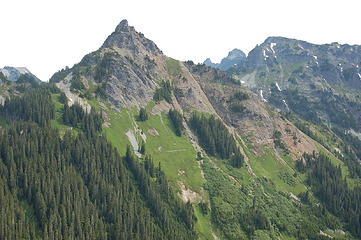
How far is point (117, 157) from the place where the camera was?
18100cm

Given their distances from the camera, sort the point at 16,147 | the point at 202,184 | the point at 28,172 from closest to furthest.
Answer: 1. the point at 28,172
2. the point at 16,147
3. the point at 202,184

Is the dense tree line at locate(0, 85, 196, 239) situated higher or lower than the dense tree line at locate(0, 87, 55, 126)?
lower

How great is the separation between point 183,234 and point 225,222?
84.9ft

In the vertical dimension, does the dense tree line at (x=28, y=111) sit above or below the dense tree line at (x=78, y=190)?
above

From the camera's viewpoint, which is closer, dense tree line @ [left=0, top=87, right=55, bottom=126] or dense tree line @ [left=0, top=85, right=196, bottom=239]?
dense tree line @ [left=0, top=85, right=196, bottom=239]

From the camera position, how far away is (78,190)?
151125 millimetres

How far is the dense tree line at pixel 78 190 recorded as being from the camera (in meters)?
133

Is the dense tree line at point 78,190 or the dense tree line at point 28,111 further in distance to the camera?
the dense tree line at point 28,111

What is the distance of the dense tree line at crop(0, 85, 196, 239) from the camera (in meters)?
133

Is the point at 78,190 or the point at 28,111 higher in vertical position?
the point at 28,111

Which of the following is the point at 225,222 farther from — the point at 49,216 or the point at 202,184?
the point at 49,216

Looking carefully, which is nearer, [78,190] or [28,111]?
[78,190]

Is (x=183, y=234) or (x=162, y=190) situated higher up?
(x=162, y=190)

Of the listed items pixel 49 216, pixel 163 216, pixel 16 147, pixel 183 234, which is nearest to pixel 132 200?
pixel 163 216
